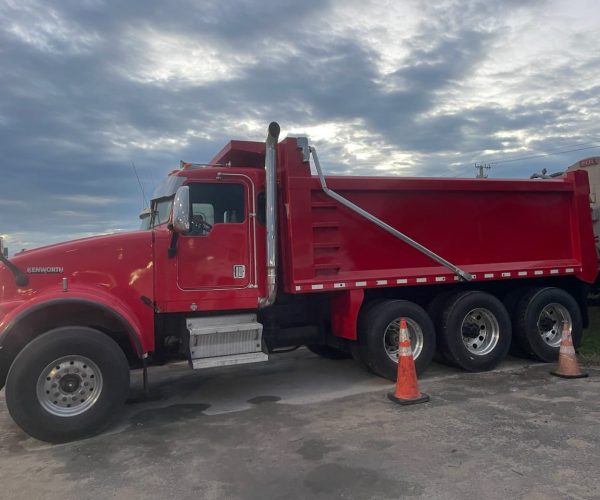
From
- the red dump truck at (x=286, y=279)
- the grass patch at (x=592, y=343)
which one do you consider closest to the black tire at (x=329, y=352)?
the red dump truck at (x=286, y=279)

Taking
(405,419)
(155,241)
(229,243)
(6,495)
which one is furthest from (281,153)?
(6,495)

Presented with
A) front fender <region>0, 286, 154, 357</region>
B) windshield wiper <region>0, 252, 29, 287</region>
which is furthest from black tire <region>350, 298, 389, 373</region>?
windshield wiper <region>0, 252, 29, 287</region>

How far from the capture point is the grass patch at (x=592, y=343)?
25.7ft

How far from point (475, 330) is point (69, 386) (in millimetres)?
5423

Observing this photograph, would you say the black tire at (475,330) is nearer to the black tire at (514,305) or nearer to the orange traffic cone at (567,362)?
the black tire at (514,305)

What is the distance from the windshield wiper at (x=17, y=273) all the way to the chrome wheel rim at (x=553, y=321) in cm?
710

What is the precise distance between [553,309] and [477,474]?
4.98m

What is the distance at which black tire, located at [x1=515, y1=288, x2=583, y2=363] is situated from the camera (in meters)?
7.73

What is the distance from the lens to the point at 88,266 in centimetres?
559

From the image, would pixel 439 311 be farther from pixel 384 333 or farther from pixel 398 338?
pixel 384 333

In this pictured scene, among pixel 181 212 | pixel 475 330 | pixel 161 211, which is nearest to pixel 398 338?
pixel 475 330

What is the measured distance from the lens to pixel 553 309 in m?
8.09

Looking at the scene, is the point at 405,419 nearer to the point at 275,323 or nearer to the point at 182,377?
the point at 275,323

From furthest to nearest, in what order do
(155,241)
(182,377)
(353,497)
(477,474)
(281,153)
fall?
(182,377) → (281,153) → (155,241) → (477,474) → (353,497)
